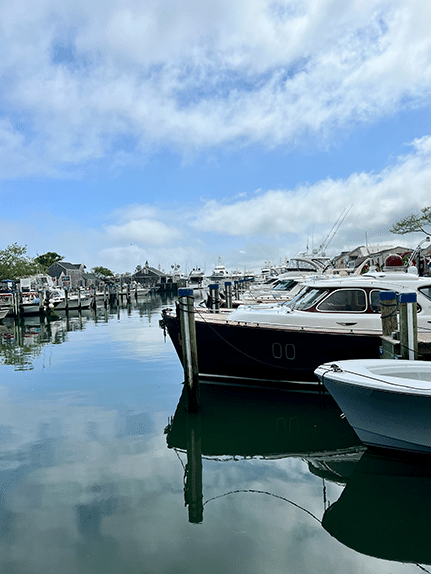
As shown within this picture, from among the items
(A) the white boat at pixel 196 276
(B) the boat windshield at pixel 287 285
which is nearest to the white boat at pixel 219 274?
(A) the white boat at pixel 196 276

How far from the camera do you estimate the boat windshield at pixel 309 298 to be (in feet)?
36.4

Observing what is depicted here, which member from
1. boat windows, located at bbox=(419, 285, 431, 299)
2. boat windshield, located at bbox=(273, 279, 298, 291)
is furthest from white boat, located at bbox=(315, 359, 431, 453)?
boat windshield, located at bbox=(273, 279, 298, 291)

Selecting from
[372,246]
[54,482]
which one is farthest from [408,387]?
[372,246]

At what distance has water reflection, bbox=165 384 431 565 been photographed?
17.4 ft

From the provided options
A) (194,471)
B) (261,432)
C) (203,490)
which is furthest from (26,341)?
(203,490)

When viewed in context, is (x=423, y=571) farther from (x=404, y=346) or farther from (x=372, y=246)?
(x=372, y=246)

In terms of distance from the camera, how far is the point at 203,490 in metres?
6.46

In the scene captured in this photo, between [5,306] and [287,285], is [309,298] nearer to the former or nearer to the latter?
[287,285]

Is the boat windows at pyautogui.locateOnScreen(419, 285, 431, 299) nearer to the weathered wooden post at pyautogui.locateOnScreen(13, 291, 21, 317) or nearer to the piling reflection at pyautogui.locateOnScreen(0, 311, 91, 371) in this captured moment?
the piling reflection at pyautogui.locateOnScreen(0, 311, 91, 371)

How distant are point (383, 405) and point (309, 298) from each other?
500 cm

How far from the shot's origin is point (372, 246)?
68.8 metres

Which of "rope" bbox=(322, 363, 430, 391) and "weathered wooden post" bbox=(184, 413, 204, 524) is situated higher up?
"rope" bbox=(322, 363, 430, 391)

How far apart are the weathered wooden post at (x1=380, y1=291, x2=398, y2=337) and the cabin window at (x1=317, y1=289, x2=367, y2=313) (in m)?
1.49

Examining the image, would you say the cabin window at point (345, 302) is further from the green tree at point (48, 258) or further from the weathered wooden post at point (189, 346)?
the green tree at point (48, 258)
